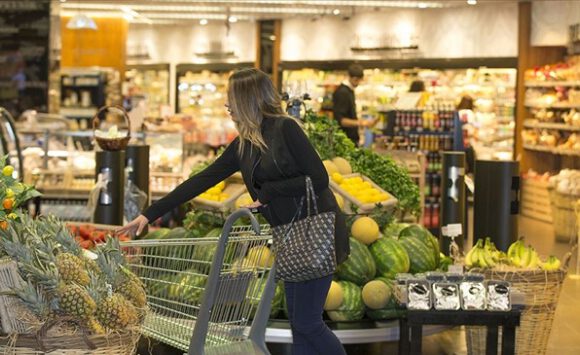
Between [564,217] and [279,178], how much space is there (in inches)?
352

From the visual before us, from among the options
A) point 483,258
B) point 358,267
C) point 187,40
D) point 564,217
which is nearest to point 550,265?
point 483,258

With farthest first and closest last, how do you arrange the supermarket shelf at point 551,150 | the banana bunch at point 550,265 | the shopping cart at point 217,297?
the supermarket shelf at point 551,150, the banana bunch at point 550,265, the shopping cart at point 217,297

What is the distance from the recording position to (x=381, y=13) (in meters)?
20.6

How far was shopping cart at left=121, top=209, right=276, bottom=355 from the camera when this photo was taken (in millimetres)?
4203

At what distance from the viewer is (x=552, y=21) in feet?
54.6

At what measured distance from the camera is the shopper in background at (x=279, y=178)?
14.9 ft

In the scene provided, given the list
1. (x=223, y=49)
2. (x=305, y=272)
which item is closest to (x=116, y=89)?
(x=223, y=49)

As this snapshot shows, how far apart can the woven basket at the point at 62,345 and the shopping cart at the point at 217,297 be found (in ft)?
2.92

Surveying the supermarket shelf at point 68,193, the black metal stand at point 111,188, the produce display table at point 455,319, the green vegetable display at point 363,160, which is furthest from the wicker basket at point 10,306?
the supermarket shelf at point 68,193

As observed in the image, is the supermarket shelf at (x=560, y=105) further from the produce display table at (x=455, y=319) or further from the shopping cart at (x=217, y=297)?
the shopping cart at (x=217, y=297)

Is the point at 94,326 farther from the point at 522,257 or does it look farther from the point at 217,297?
the point at 522,257

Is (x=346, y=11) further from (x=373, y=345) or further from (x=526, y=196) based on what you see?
(x=373, y=345)

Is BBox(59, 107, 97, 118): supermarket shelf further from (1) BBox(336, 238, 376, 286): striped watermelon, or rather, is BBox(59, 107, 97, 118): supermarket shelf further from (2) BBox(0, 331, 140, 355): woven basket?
(2) BBox(0, 331, 140, 355): woven basket

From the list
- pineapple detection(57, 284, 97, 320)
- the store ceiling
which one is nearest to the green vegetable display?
pineapple detection(57, 284, 97, 320)
